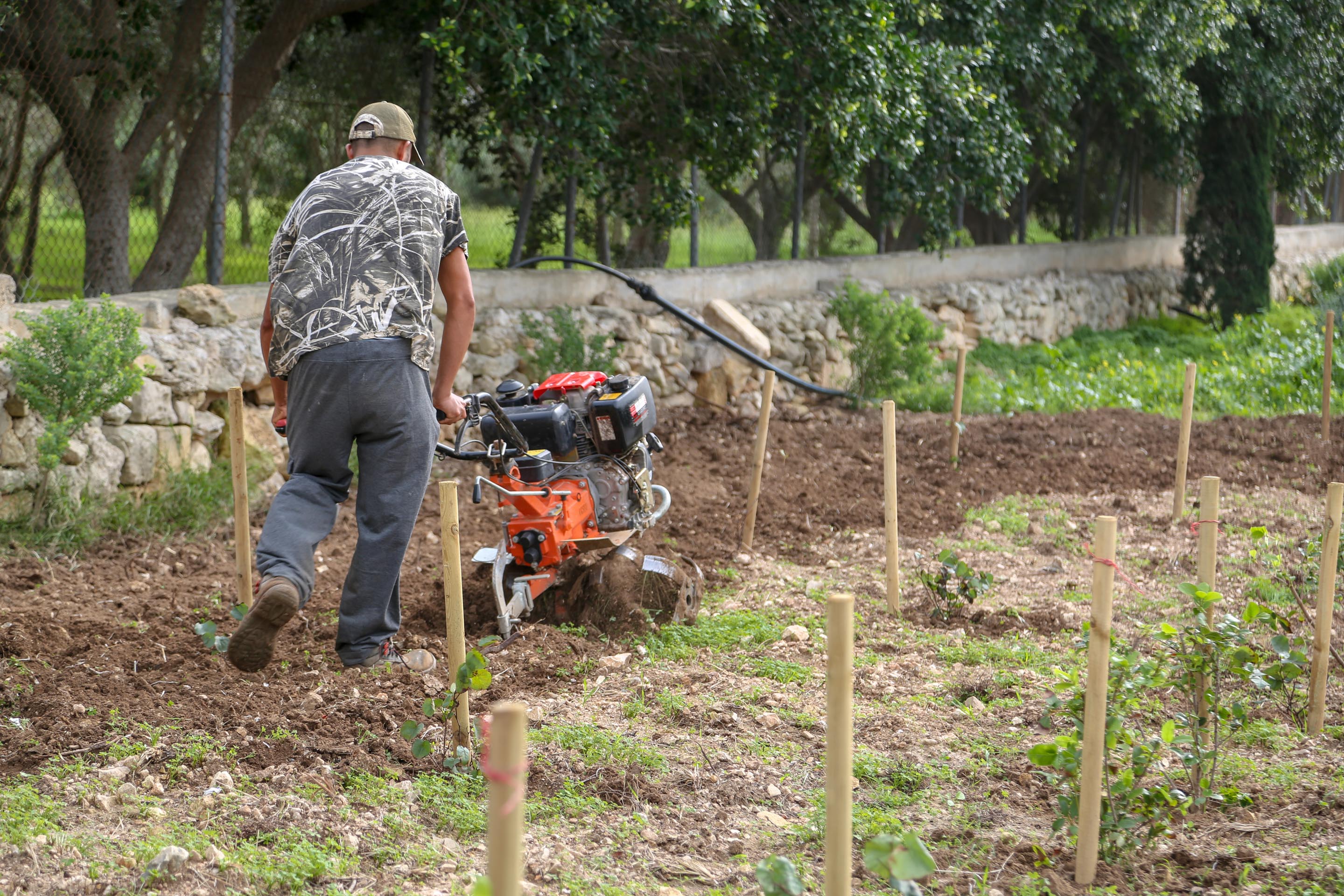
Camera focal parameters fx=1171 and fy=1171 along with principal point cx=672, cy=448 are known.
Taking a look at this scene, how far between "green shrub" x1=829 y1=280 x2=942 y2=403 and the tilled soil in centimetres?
37

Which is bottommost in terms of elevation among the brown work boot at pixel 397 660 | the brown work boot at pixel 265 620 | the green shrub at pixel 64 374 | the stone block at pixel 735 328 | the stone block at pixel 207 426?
the brown work boot at pixel 397 660

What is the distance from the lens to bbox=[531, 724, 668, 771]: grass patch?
3496mm

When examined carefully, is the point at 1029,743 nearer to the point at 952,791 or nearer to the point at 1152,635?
the point at 952,791

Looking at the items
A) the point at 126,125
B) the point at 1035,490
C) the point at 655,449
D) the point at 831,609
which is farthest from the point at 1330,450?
the point at 126,125

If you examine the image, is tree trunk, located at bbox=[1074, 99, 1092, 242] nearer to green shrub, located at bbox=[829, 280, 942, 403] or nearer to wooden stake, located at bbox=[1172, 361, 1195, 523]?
green shrub, located at bbox=[829, 280, 942, 403]

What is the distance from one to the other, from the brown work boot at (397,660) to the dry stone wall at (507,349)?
8.15ft

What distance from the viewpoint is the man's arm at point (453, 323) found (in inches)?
163

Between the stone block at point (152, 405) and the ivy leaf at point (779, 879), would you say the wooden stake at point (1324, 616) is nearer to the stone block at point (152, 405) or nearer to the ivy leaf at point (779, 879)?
the ivy leaf at point (779, 879)

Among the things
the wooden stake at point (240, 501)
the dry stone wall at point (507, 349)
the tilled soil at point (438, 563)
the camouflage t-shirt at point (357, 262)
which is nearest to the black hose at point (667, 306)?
the dry stone wall at point (507, 349)

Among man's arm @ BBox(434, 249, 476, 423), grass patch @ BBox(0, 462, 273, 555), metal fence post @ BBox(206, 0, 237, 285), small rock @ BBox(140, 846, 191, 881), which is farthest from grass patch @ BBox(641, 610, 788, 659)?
metal fence post @ BBox(206, 0, 237, 285)

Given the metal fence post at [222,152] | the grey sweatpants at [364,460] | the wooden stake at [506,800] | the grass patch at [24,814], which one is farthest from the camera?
the metal fence post at [222,152]

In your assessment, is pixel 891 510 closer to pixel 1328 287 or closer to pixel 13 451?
pixel 13 451

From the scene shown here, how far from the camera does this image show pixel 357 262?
3.91 metres

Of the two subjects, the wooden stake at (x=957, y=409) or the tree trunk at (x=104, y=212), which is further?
the wooden stake at (x=957, y=409)
